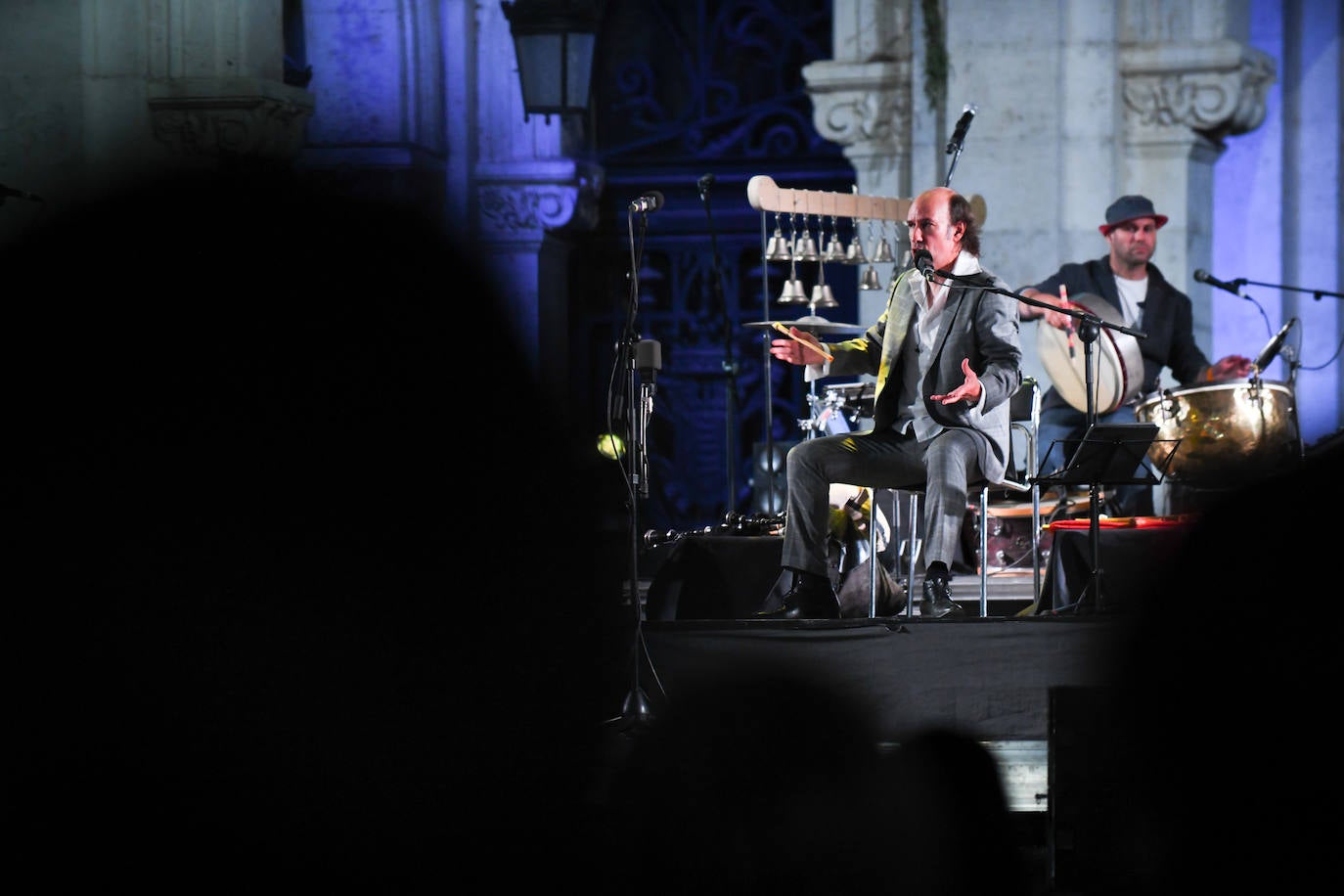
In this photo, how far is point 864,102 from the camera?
921 centimetres

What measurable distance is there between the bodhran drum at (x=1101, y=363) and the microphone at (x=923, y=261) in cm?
141

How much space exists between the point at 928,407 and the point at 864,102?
389 cm

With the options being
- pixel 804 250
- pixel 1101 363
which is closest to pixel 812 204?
pixel 804 250

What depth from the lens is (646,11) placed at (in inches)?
424

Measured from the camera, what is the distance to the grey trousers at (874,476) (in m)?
5.66

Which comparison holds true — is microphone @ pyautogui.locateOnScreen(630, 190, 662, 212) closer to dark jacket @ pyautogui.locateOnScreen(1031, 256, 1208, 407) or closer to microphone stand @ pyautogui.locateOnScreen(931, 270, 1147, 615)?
microphone stand @ pyautogui.locateOnScreen(931, 270, 1147, 615)

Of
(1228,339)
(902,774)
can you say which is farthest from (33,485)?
(1228,339)

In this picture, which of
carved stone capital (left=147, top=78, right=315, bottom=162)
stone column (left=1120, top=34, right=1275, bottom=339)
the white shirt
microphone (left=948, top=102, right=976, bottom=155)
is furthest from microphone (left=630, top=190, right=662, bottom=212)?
stone column (left=1120, top=34, right=1275, bottom=339)

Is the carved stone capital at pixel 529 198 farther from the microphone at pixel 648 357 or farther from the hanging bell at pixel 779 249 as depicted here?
the microphone at pixel 648 357

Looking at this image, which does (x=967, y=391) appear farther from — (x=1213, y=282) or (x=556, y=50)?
(x=556, y=50)

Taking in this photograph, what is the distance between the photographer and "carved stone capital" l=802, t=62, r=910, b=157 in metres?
9.17

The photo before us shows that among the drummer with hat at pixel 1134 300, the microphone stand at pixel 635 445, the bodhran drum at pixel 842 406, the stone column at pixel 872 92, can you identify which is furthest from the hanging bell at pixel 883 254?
the microphone stand at pixel 635 445

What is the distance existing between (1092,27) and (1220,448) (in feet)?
10.5

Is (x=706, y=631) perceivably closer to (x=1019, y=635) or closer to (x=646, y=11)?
(x=1019, y=635)
